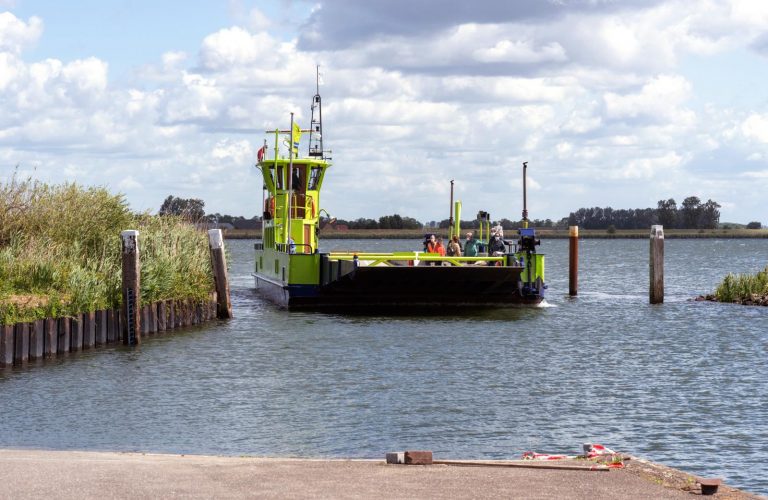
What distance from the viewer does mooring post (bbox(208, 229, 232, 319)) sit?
3366 cm

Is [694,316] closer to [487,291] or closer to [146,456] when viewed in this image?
[487,291]

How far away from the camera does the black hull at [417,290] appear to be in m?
34.9

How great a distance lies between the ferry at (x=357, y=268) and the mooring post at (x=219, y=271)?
138 inches

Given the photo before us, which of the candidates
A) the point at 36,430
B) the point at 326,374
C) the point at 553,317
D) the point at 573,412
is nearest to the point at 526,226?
the point at 553,317

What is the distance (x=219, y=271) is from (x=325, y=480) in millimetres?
24044

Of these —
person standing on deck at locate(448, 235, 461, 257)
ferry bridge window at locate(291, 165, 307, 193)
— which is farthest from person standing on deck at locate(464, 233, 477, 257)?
ferry bridge window at locate(291, 165, 307, 193)

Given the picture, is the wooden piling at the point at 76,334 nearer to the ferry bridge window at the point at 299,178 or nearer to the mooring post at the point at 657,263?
the ferry bridge window at the point at 299,178

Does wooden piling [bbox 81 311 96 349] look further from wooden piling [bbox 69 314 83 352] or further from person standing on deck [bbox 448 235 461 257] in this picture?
person standing on deck [bbox 448 235 461 257]

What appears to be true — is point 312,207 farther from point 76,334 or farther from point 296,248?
point 76,334

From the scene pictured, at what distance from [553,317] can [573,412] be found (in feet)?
68.0

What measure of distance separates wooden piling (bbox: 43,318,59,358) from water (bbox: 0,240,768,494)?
697 millimetres

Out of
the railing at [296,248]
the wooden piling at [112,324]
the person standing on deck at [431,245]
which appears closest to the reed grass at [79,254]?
the wooden piling at [112,324]

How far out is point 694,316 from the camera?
40625 millimetres

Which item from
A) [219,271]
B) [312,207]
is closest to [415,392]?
[219,271]
